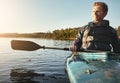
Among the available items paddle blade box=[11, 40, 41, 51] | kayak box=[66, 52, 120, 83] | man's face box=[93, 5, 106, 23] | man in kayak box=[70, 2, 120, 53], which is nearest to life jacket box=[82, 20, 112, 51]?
man in kayak box=[70, 2, 120, 53]

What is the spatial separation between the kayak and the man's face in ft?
4.57

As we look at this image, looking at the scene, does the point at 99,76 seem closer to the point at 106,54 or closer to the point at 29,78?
the point at 106,54

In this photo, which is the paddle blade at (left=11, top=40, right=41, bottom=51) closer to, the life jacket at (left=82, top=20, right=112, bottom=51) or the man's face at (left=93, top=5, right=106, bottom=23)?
the life jacket at (left=82, top=20, right=112, bottom=51)

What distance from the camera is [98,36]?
295 inches

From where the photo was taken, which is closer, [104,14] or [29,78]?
[104,14]

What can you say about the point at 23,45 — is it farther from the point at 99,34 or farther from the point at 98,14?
the point at 98,14

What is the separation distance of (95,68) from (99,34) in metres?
2.20

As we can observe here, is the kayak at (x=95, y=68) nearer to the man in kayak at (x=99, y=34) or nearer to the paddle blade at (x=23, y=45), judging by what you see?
the man in kayak at (x=99, y=34)

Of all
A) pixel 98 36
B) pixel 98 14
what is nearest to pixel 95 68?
pixel 98 36

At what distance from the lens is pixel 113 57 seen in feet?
21.1

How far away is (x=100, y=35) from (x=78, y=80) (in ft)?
9.23

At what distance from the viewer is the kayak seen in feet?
16.4

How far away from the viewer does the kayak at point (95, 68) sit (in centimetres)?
501

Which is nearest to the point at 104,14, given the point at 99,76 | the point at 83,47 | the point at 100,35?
the point at 100,35
